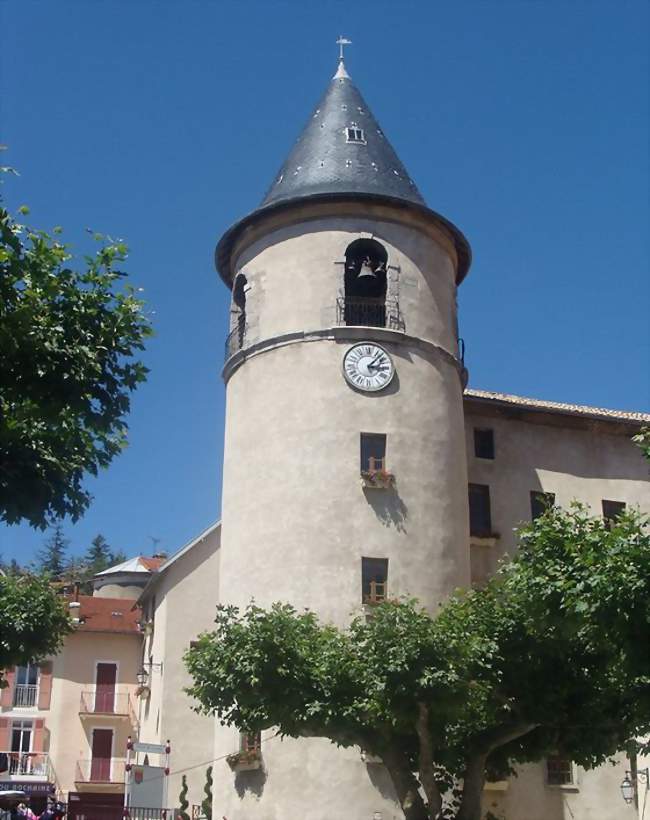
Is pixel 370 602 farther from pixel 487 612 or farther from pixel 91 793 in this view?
pixel 91 793

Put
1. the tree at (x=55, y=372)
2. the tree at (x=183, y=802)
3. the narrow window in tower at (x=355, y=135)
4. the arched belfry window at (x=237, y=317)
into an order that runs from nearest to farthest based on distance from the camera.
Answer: the tree at (x=55, y=372), the arched belfry window at (x=237, y=317), the tree at (x=183, y=802), the narrow window in tower at (x=355, y=135)

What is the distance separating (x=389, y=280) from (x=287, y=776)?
533 inches

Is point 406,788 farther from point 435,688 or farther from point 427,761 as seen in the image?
point 435,688

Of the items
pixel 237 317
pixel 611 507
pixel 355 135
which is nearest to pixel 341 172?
pixel 355 135

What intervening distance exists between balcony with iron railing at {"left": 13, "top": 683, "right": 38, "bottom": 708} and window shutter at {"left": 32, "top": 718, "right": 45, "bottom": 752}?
36.7 inches

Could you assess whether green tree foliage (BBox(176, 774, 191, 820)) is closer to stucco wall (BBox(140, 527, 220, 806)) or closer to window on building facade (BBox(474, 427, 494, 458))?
stucco wall (BBox(140, 527, 220, 806))

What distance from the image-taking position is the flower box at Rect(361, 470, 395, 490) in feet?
97.7

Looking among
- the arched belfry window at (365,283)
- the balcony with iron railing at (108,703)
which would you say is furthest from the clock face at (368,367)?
the balcony with iron railing at (108,703)

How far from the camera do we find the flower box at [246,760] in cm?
2845

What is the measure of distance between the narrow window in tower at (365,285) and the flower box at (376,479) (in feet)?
14.5

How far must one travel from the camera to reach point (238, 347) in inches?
1316

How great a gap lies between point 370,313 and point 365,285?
1.37m

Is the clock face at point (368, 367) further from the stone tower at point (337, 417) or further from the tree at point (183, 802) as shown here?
the tree at point (183, 802)

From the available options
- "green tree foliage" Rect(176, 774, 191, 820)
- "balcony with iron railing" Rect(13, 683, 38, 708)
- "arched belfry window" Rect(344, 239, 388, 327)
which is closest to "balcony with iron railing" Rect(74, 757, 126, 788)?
"balcony with iron railing" Rect(13, 683, 38, 708)
